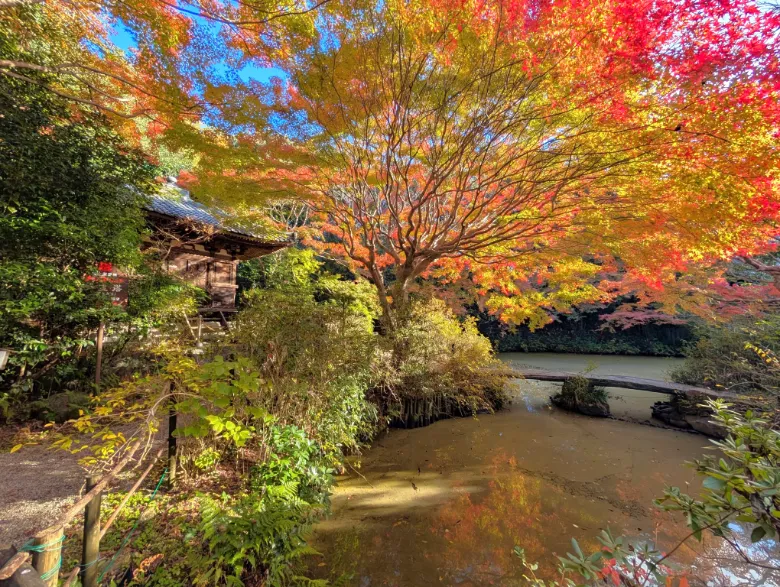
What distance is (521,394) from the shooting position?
795 centimetres

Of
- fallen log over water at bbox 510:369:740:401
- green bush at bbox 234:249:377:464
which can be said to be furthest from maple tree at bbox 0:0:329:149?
fallen log over water at bbox 510:369:740:401

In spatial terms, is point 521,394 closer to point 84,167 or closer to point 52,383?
point 52,383

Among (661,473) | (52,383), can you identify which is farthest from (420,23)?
(52,383)

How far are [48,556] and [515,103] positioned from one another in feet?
18.0

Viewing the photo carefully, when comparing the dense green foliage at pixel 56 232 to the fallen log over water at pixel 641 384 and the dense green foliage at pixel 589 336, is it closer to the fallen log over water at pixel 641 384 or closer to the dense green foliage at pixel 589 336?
the fallen log over water at pixel 641 384

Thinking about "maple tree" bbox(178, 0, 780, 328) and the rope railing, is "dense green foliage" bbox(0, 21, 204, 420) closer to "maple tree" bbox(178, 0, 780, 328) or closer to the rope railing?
"maple tree" bbox(178, 0, 780, 328)

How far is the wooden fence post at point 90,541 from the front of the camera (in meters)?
1.48

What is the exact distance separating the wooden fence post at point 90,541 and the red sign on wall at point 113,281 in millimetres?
4212

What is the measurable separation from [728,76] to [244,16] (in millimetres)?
5490

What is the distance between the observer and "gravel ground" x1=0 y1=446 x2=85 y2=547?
242cm

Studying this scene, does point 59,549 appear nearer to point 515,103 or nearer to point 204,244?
point 515,103

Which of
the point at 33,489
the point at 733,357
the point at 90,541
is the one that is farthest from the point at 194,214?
the point at 733,357

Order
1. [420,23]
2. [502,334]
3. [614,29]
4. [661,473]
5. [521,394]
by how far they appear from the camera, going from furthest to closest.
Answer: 1. [502,334]
2. [521,394]
3. [661,473]
4. [420,23]
5. [614,29]

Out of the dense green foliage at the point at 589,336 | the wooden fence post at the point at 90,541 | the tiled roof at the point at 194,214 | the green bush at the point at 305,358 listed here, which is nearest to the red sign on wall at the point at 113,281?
the tiled roof at the point at 194,214
